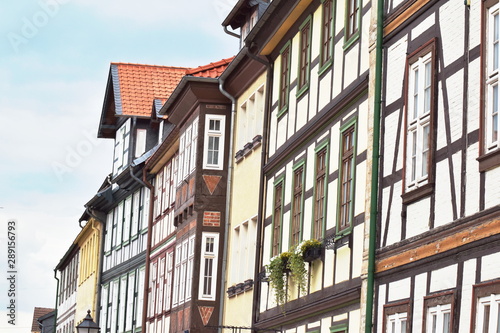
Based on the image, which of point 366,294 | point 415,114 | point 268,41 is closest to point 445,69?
point 415,114

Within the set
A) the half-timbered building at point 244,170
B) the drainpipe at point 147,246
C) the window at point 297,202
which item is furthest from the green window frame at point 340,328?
the drainpipe at point 147,246

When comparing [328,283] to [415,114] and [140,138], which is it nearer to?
[415,114]

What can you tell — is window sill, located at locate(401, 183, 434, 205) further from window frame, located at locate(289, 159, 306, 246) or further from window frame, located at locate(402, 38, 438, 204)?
window frame, located at locate(289, 159, 306, 246)

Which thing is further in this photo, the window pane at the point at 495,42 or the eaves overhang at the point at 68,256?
the eaves overhang at the point at 68,256

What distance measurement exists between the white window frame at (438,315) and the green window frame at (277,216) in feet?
27.0

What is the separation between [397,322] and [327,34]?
6994mm

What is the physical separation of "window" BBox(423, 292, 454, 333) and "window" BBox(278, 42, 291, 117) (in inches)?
369

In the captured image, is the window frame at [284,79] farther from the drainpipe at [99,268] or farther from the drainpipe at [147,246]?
the drainpipe at [99,268]

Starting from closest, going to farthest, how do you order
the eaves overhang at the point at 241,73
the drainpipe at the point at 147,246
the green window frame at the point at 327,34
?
the green window frame at the point at 327,34 → the eaves overhang at the point at 241,73 → the drainpipe at the point at 147,246

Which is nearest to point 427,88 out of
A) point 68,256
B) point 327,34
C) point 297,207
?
point 327,34

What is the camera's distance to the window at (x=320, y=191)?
1927cm

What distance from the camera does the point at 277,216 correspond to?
74.3ft

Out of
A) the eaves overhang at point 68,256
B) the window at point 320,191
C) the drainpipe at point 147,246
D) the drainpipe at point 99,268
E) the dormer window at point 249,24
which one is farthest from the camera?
the eaves overhang at point 68,256

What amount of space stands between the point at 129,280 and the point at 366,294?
24936 millimetres
